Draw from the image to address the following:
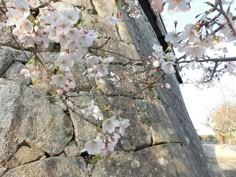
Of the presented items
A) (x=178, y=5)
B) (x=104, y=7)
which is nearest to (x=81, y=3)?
(x=104, y=7)

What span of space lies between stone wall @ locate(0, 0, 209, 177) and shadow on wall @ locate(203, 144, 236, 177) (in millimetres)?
5306

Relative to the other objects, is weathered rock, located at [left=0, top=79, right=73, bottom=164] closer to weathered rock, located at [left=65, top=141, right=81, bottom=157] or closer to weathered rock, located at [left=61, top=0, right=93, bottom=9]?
weathered rock, located at [left=65, top=141, right=81, bottom=157]

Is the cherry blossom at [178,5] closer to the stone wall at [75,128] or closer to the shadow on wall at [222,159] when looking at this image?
the stone wall at [75,128]

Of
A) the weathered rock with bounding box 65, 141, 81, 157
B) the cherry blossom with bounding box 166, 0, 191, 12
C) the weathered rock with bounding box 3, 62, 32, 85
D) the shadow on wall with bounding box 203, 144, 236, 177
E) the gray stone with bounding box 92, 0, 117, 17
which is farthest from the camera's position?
the shadow on wall with bounding box 203, 144, 236, 177

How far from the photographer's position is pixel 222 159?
29.6 ft

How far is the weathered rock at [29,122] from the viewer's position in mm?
1768

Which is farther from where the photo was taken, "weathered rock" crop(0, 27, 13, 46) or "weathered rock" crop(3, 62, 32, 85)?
"weathered rock" crop(0, 27, 13, 46)

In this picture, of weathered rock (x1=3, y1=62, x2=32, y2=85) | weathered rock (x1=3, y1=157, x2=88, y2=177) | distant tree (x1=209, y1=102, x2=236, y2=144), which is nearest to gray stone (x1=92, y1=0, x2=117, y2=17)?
weathered rock (x1=3, y1=62, x2=32, y2=85)

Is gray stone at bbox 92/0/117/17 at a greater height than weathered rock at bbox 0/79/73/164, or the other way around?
gray stone at bbox 92/0/117/17

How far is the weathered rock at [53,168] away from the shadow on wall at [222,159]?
5.87 meters

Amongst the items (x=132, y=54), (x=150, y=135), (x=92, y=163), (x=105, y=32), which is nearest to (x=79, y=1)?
(x=105, y=32)

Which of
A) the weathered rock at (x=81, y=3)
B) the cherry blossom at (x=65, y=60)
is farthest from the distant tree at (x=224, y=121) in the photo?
the cherry blossom at (x=65, y=60)

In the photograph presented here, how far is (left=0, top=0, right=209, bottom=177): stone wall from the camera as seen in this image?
177cm

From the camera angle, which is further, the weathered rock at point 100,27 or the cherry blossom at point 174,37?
the weathered rock at point 100,27
